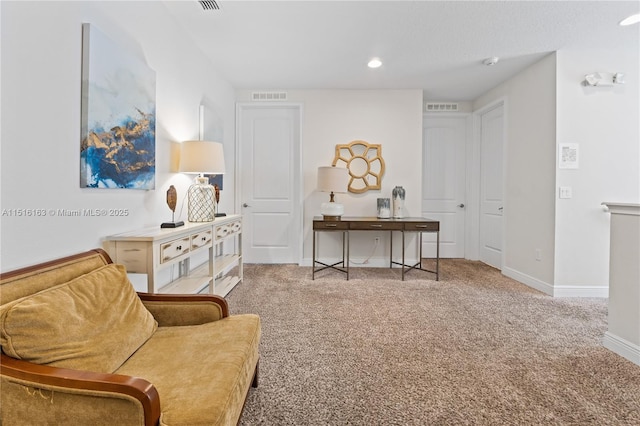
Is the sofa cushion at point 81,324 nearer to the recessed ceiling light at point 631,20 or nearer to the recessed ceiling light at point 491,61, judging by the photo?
the recessed ceiling light at point 491,61

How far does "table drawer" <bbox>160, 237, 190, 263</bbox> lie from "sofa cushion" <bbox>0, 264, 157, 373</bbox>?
16.5 inches

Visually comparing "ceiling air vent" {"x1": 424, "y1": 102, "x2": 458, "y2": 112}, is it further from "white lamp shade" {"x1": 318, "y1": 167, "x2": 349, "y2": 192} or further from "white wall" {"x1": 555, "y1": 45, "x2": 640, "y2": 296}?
"white lamp shade" {"x1": 318, "y1": 167, "x2": 349, "y2": 192}

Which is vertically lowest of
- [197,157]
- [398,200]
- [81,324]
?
[81,324]

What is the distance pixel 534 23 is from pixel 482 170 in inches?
95.0

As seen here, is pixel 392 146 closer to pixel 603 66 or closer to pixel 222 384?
pixel 603 66

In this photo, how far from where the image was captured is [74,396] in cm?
81

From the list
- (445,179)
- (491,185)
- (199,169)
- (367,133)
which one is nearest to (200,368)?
(199,169)

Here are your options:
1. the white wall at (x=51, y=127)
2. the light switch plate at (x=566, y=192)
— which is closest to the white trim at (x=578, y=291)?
the light switch plate at (x=566, y=192)

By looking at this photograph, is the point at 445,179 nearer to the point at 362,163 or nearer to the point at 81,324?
the point at 362,163

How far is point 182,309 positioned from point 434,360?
4.95ft

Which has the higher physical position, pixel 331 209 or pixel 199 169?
pixel 199 169

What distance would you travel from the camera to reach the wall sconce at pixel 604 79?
3.11 meters

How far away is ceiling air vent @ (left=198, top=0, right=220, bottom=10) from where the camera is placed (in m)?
2.38

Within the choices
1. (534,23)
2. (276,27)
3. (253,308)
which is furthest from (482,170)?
(253,308)
